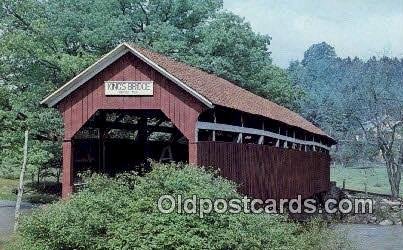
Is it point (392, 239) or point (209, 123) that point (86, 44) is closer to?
point (209, 123)

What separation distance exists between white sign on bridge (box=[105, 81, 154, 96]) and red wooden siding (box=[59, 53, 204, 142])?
0.30 feet

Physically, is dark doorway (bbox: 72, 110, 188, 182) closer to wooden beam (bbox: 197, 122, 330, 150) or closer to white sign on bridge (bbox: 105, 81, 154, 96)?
white sign on bridge (bbox: 105, 81, 154, 96)

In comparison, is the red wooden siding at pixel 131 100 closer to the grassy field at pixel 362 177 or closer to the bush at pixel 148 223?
the bush at pixel 148 223

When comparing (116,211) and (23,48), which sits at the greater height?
(23,48)

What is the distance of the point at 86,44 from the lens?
2703 cm

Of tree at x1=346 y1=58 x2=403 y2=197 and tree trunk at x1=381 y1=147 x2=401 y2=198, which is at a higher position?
tree at x1=346 y1=58 x2=403 y2=197

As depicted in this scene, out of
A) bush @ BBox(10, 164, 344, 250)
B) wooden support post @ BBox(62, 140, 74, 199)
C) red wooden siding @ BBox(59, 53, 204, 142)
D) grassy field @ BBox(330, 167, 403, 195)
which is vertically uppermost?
red wooden siding @ BBox(59, 53, 204, 142)

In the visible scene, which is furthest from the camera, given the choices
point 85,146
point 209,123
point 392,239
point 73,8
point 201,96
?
point 73,8

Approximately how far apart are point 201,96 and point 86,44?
14.2 metres

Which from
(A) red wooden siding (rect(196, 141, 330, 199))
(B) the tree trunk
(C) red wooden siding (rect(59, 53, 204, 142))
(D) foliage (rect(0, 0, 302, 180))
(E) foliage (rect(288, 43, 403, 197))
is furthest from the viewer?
(E) foliage (rect(288, 43, 403, 197))

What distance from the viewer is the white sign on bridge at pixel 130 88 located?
49.0 ft

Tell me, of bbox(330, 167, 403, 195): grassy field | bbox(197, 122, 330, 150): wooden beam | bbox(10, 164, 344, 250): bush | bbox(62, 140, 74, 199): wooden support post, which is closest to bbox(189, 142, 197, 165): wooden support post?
bbox(197, 122, 330, 150): wooden beam

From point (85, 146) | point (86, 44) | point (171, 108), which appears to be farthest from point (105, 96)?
point (86, 44)

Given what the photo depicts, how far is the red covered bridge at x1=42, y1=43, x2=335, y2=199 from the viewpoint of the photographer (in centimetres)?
1463
